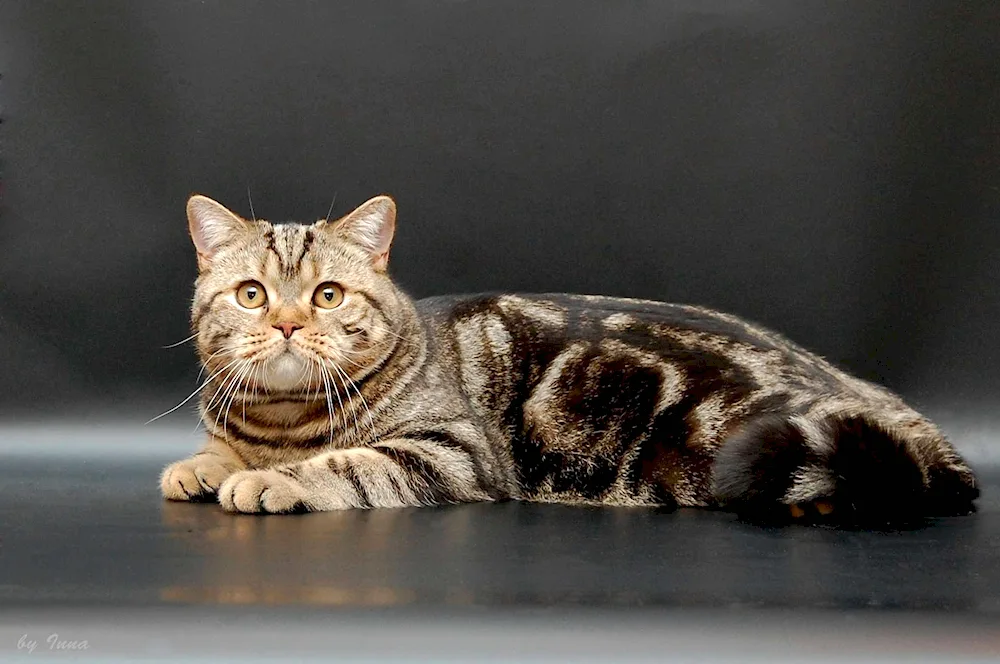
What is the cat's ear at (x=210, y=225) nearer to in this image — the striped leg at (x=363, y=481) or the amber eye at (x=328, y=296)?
the amber eye at (x=328, y=296)

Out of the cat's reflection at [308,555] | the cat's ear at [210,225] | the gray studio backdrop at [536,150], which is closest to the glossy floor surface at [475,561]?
the cat's reflection at [308,555]

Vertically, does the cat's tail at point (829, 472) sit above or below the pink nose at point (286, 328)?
below

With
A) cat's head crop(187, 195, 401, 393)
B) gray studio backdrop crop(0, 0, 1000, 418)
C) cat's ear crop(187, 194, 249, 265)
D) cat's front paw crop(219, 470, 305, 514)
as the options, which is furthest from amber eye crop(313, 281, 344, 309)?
gray studio backdrop crop(0, 0, 1000, 418)

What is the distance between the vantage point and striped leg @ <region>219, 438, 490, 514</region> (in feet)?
6.78

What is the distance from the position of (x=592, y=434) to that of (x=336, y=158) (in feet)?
3.76

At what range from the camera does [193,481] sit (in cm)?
226

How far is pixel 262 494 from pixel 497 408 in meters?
0.65

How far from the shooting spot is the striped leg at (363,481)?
2066 mm

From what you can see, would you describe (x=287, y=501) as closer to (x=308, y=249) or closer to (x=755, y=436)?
(x=308, y=249)

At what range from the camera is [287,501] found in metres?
2.06

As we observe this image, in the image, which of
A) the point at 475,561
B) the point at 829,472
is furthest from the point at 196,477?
the point at 829,472

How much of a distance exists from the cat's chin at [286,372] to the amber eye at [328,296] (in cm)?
14

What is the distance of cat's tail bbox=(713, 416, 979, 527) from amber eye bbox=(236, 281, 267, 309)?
983mm

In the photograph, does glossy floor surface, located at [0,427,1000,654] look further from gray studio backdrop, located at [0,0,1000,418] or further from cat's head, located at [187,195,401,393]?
gray studio backdrop, located at [0,0,1000,418]
